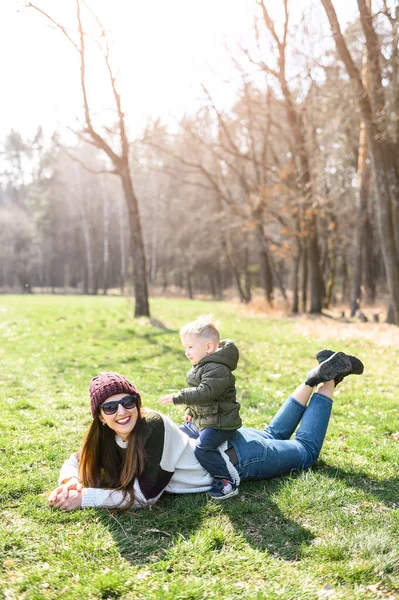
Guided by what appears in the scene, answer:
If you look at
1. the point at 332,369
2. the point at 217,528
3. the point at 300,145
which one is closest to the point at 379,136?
the point at 300,145

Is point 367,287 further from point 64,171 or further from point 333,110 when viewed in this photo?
point 64,171

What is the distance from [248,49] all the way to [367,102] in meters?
8.09

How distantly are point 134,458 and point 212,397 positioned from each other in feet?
2.36

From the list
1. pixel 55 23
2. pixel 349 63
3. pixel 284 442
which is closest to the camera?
pixel 284 442

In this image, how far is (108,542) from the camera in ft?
11.2

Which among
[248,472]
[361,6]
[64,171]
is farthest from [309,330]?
[64,171]

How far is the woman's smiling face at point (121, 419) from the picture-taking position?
374cm

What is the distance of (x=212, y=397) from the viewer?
399 centimetres

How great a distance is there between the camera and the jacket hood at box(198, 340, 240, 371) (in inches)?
161

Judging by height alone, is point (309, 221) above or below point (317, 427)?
above

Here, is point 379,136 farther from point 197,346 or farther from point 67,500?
point 67,500

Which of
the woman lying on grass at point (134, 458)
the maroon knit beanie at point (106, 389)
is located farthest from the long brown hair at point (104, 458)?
the maroon knit beanie at point (106, 389)

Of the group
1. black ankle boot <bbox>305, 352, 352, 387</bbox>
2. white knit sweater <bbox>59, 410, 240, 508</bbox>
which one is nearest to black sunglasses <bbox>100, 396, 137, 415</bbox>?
white knit sweater <bbox>59, 410, 240, 508</bbox>

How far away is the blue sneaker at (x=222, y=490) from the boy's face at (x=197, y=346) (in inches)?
37.1
